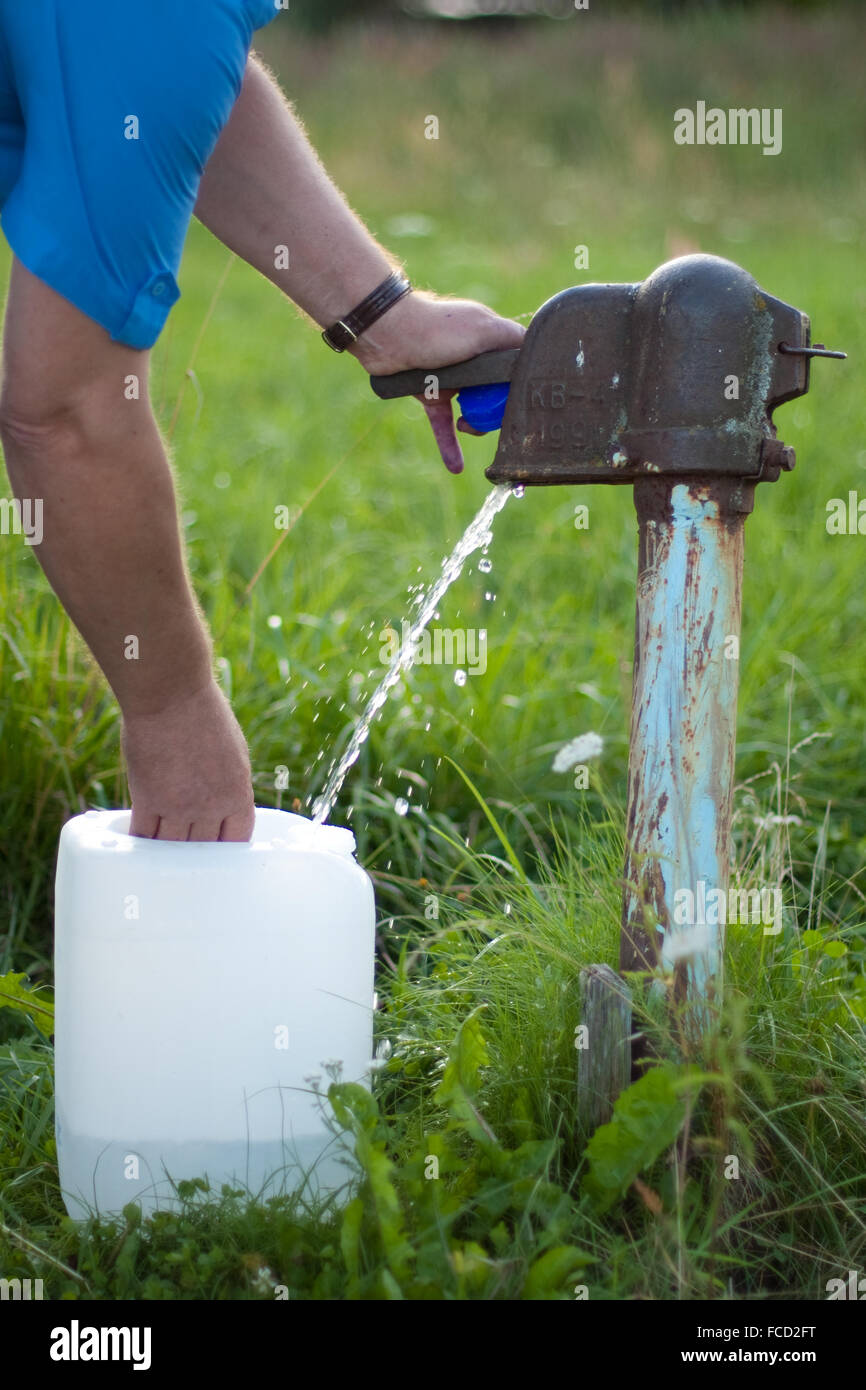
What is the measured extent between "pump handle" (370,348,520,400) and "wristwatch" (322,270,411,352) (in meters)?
0.06

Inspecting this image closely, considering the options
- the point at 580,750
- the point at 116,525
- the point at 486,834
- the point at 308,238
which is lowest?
the point at 486,834

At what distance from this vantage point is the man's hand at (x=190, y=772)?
4.67 feet

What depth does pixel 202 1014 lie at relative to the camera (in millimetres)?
1463

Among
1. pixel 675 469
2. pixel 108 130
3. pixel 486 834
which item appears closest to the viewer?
pixel 108 130

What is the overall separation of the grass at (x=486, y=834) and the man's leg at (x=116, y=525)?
421mm

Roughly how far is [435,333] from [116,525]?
501mm

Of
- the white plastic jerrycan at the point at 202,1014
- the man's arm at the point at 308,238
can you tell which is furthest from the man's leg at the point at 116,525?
the man's arm at the point at 308,238

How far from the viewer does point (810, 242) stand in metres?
8.36

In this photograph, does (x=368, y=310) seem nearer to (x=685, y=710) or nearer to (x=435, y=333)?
(x=435, y=333)

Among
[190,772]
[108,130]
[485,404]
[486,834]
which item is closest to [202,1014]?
[190,772]

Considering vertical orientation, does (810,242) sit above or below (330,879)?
above

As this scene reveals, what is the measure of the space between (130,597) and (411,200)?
9688 millimetres
